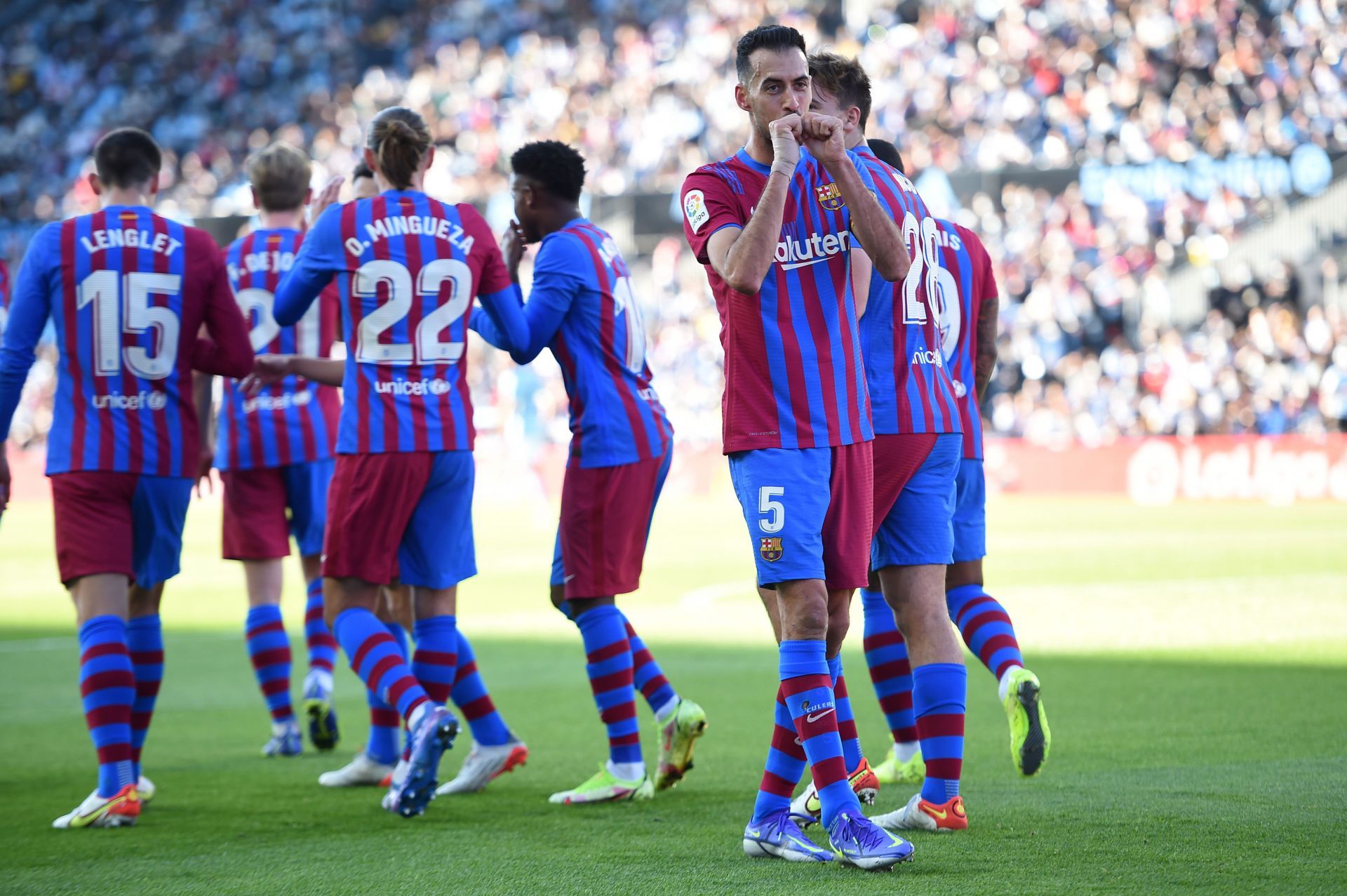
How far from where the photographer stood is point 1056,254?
82.3 ft

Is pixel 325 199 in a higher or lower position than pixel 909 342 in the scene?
higher

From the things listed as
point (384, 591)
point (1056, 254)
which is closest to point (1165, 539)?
point (1056, 254)

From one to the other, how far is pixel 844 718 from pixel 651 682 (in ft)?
4.18

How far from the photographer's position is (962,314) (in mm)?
5230

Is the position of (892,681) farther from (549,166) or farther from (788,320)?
(549,166)

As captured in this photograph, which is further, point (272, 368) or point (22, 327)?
point (272, 368)

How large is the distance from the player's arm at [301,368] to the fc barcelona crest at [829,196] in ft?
6.82

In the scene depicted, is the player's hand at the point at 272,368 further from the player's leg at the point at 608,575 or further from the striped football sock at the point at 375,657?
the player's leg at the point at 608,575

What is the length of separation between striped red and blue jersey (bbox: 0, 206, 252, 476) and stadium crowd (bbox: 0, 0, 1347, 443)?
17.5 meters

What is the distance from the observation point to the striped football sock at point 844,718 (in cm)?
439

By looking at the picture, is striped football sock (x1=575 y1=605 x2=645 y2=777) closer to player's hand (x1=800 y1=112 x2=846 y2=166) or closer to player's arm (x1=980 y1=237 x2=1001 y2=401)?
player's arm (x1=980 y1=237 x2=1001 y2=401)

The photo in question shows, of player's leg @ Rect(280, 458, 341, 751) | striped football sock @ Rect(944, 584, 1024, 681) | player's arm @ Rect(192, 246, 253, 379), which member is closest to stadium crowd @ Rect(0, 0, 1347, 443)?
player's leg @ Rect(280, 458, 341, 751)

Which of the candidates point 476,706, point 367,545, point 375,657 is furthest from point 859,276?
point 476,706

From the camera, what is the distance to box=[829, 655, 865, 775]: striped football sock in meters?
4.39
